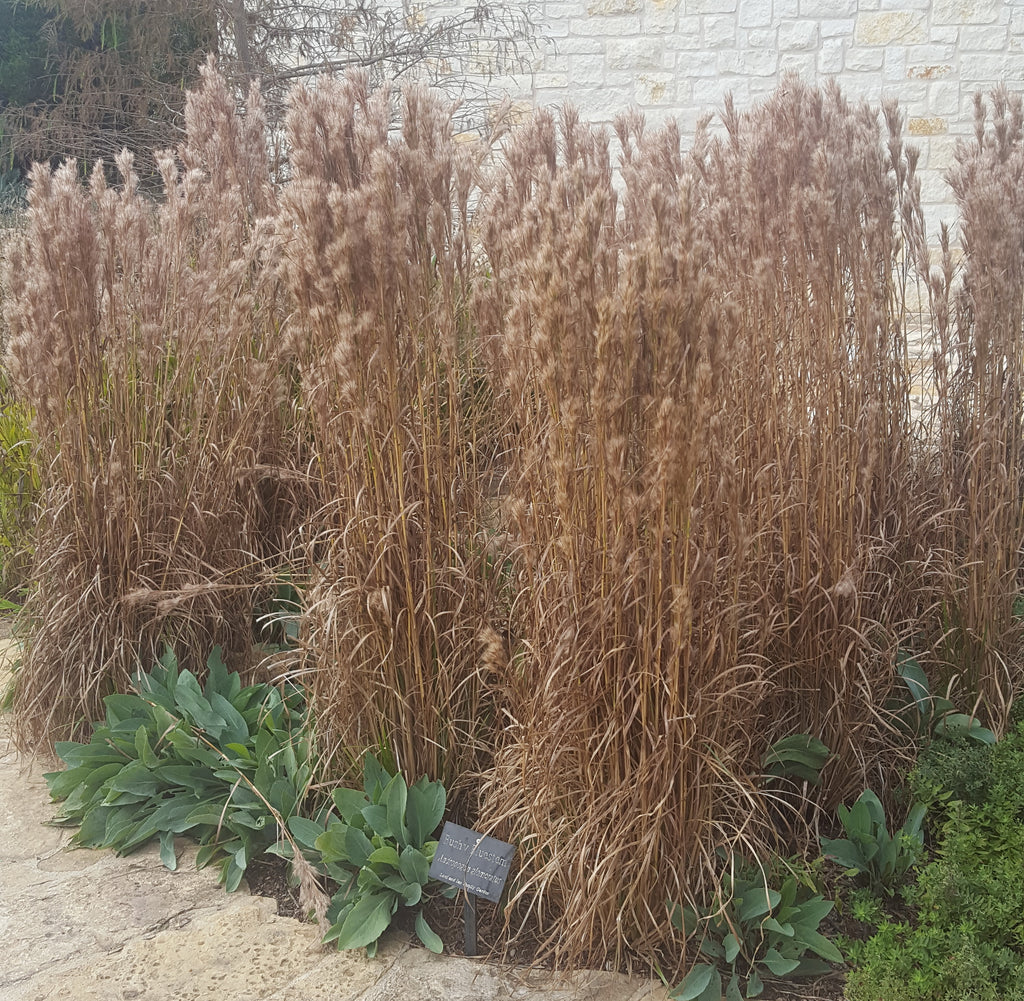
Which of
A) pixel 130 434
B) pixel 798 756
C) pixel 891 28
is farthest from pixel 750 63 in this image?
pixel 798 756

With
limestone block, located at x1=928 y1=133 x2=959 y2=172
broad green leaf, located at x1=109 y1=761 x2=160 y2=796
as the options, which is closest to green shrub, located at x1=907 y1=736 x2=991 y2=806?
broad green leaf, located at x1=109 y1=761 x2=160 y2=796

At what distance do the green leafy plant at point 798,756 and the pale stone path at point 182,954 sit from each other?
2.02ft

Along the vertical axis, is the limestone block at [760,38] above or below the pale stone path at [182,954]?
above

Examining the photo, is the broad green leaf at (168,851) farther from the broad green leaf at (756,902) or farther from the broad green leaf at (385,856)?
the broad green leaf at (756,902)

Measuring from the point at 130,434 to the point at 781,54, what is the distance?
5.65m

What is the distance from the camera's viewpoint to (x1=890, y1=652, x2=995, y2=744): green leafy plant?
2574 mm

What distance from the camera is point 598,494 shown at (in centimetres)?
204

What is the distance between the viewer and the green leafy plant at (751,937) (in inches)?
81.6

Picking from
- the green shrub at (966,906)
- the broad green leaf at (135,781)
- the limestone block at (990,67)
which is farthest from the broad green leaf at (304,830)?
the limestone block at (990,67)

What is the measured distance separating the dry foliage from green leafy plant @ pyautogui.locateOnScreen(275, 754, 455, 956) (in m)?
0.12

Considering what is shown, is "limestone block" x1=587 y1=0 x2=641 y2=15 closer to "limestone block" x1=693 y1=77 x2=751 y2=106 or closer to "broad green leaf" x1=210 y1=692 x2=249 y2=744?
"limestone block" x1=693 y1=77 x2=751 y2=106

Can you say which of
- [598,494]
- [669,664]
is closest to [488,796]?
[669,664]

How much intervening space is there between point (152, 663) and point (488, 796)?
127 cm

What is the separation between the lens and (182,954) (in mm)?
2309
